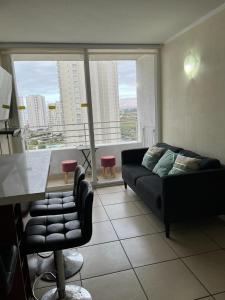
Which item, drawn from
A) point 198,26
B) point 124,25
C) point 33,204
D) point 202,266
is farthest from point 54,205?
point 198,26

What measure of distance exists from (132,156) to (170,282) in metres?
2.29

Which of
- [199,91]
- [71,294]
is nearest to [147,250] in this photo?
[71,294]

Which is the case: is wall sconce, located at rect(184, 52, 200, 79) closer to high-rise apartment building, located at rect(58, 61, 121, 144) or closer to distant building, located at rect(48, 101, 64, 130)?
high-rise apartment building, located at rect(58, 61, 121, 144)

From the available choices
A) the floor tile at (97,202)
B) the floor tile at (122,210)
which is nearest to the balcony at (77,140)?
the floor tile at (97,202)

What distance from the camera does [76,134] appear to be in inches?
209

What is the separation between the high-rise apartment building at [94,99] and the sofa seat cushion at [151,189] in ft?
8.22

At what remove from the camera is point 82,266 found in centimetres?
212

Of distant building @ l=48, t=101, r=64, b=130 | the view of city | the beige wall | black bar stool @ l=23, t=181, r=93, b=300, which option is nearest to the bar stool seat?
black bar stool @ l=23, t=181, r=93, b=300

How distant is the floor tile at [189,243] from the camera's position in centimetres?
225

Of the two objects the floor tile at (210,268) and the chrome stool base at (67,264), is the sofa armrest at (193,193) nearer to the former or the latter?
the floor tile at (210,268)

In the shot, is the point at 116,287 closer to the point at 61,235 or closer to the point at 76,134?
the point at 61,235

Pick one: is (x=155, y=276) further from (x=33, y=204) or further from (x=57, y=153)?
(x=57, y=153)

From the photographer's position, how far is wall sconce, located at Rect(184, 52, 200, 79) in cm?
299

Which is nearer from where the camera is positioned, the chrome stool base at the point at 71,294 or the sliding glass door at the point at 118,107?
the chrome stool base at the point at 71,294
